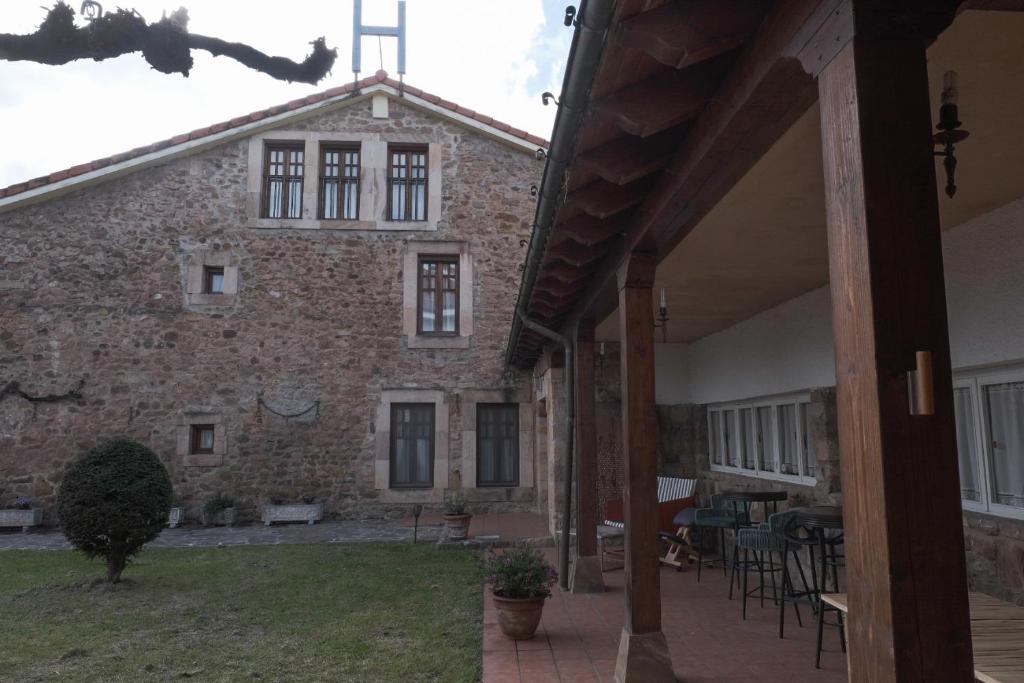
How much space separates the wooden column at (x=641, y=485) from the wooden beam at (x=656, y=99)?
1366 millimetres

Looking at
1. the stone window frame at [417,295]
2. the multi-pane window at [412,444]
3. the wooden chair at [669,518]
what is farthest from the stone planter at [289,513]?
the wooden chair at [669,518]

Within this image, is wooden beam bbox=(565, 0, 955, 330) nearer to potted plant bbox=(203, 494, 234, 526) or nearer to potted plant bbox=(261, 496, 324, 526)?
potted plant bbox=(261, 496, 324, 526)

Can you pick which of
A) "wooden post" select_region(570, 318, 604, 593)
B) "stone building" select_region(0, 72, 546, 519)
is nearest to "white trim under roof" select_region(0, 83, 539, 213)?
"stone building" select_region(0, 72, 546, 519)

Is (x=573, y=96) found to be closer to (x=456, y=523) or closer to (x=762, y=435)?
(x=762, y=435)

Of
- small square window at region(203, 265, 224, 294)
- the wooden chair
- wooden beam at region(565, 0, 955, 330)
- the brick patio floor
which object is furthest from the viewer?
small square window at region(203, 265, 224, 294)

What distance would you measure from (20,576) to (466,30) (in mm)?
7151

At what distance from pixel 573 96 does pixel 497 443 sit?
942cm

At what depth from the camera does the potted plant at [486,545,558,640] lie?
4.39 metres

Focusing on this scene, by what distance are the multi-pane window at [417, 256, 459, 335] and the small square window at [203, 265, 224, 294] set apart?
3.14m

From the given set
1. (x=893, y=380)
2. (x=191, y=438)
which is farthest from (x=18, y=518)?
(x=893, y=380)

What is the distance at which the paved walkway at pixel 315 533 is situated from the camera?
8.89 m

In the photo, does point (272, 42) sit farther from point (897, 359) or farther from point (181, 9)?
point (897, 359)

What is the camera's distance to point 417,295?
1134 centimetres

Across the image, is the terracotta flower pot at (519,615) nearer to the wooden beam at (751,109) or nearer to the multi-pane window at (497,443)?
the wooden beam at (751,109)
